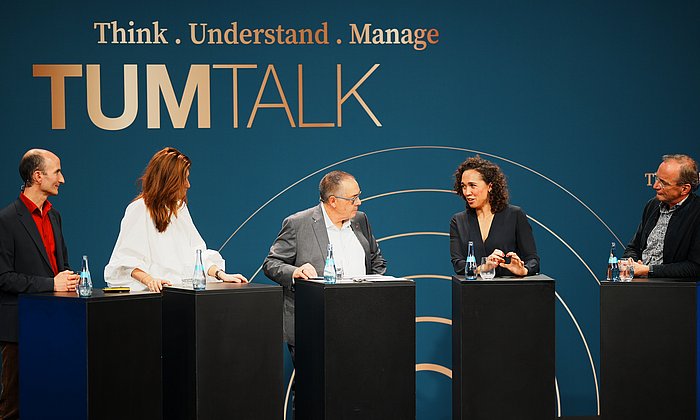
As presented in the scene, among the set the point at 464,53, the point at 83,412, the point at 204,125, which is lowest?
the point at 83,412

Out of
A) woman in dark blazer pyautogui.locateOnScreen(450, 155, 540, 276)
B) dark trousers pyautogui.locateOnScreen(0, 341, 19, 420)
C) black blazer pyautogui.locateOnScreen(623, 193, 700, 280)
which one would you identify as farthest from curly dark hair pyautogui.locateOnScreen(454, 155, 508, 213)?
dark trousers pyautogui.locateOnScreen(0, 341, 19, 420)

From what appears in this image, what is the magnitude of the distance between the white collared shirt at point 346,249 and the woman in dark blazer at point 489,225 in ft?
1.80

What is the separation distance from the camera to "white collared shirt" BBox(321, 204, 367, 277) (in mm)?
4719

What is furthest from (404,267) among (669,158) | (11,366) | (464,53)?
(11,366)

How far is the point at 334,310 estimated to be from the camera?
4078 millimetres

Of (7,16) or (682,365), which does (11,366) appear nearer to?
(7,16)

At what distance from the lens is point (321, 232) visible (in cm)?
472

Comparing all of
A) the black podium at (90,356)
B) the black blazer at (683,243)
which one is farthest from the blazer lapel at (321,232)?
the black blazer at (683,243)

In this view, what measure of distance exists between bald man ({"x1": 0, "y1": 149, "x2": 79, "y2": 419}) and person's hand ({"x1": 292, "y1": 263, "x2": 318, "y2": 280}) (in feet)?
4.15

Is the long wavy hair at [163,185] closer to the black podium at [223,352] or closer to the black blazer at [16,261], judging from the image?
the black podium at [223,352]

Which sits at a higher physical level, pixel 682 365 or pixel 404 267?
pixel 404 267

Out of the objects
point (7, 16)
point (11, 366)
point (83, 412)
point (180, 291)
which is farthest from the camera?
point (7, 16)

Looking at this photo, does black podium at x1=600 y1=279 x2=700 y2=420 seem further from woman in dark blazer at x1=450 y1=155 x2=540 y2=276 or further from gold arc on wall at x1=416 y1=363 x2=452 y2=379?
gold arc on wall at x1=416 y1=363 x2=452 y2=379

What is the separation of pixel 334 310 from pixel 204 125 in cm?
231
